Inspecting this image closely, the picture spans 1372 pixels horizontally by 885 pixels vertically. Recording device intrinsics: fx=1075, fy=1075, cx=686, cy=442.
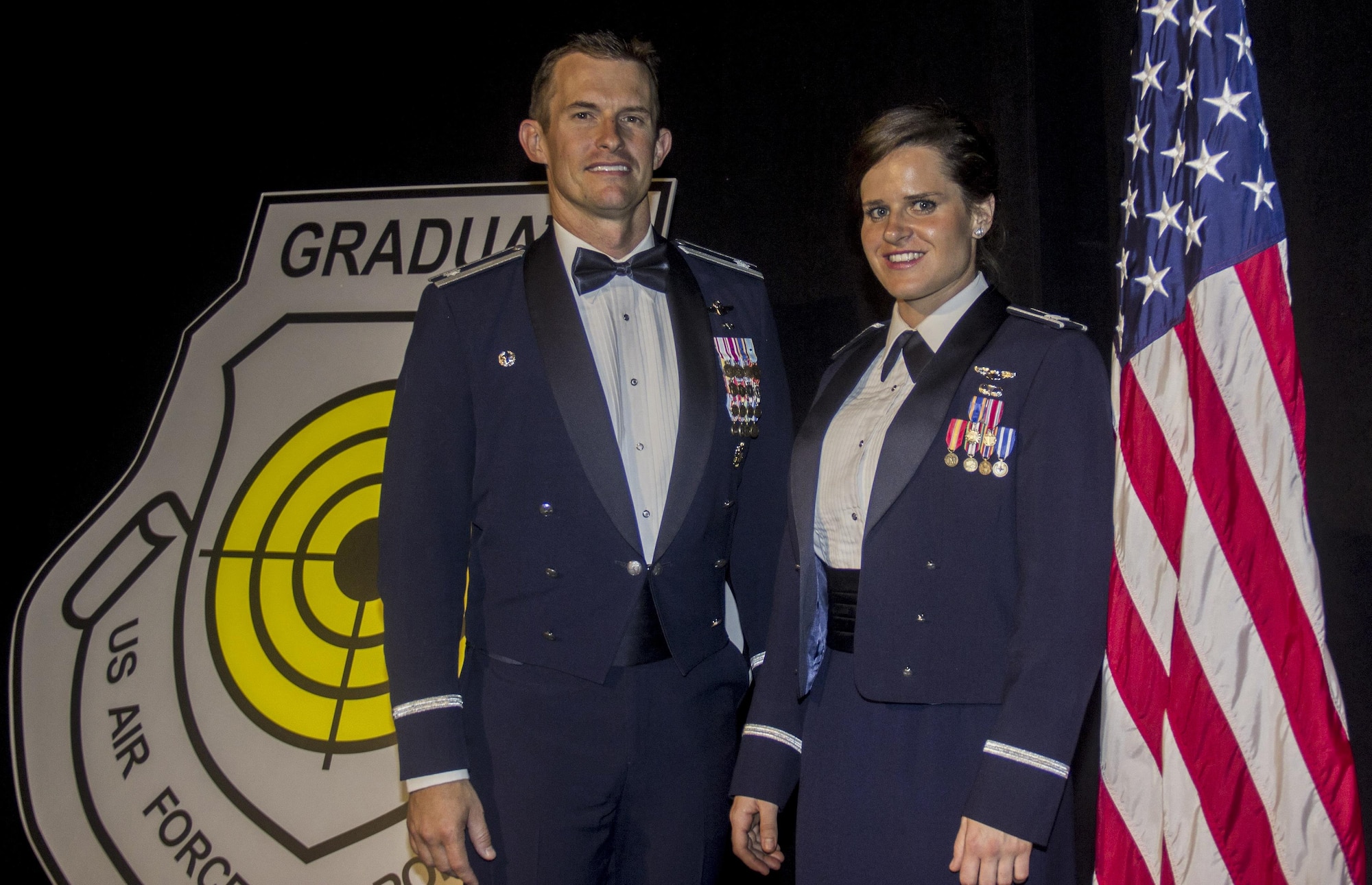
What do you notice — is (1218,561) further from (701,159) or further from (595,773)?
(701,159)


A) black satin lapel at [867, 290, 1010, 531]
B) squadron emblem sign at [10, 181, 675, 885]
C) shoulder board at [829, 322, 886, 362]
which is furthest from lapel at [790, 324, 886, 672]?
squadron emblem sign at [10, 181, 675, 885]

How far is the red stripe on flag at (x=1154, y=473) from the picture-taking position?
166cm

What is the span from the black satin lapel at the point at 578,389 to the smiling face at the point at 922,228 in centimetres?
51

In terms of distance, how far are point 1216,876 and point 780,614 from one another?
0.75 meters

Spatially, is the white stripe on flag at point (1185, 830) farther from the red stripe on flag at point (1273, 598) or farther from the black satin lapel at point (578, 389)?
the black satin lapel at point (578, 389)

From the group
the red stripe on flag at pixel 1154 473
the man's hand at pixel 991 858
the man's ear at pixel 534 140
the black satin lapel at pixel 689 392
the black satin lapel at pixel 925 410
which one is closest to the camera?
the man's hand at pixel 991 858

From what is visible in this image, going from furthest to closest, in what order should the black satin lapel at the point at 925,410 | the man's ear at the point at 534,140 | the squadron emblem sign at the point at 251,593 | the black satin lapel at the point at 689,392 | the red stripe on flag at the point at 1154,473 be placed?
1. the squadron emblem sign at the point at 251,593
2. the man's ear at the point at 534,140
3. the black satin lapel at the point at 689,392
4. the red stripe on flag at the point at 1154,473
5. the black satin lapel at the point at 925,410

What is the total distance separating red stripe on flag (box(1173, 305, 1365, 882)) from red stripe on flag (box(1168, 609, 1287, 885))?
0.09 meters

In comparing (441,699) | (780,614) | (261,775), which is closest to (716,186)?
(780,614)

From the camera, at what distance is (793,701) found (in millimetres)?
1745

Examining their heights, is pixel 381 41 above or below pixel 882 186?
above

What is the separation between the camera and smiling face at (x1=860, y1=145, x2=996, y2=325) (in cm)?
166

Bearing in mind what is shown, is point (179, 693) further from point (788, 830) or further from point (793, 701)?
point (793, 701)

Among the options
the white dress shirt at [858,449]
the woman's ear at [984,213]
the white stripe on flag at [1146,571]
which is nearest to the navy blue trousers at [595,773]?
the white dress shirt at [858,449]
